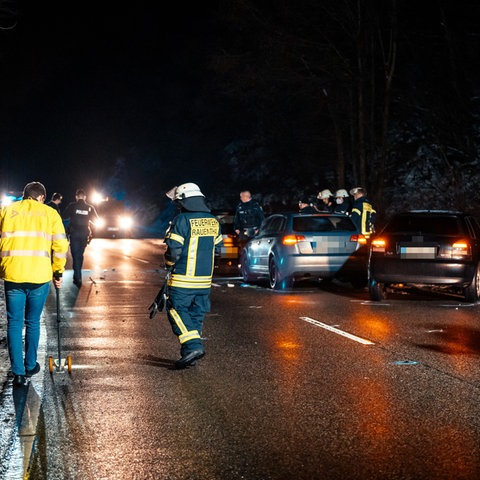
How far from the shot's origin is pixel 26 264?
750 centimetres

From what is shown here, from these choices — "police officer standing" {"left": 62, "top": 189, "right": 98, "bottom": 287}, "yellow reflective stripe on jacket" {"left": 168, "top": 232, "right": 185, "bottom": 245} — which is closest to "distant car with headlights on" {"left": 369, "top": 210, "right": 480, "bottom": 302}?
"yellow reflective stripe on jacket" {"left": 168, "top": 232, "right": 185, "bottom": 245}

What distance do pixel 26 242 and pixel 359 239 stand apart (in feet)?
31.1

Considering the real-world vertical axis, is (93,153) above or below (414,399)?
above

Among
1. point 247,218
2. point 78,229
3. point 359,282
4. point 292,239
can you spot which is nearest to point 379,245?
point 292,239

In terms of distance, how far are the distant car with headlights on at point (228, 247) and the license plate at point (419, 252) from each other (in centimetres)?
741

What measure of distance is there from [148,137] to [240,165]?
61.8 ft

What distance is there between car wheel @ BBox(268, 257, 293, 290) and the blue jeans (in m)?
8.43

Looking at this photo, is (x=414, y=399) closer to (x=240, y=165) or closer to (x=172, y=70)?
(x=240, y=165)

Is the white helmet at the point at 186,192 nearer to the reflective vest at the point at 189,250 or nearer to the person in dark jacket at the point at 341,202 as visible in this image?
the reflective vest at the point at 189,250

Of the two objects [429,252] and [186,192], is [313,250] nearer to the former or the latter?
[429,252]

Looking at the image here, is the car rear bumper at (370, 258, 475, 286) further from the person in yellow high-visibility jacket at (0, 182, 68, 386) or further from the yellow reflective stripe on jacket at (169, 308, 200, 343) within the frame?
the person in yellow high-visibility jacket at (0, 182, 68, 386)

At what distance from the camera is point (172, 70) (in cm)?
7031

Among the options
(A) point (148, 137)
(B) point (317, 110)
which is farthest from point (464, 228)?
(A) point (148, 137)

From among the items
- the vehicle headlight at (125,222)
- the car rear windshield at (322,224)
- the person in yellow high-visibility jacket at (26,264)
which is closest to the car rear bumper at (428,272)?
the car rear windshield at (322,224)
